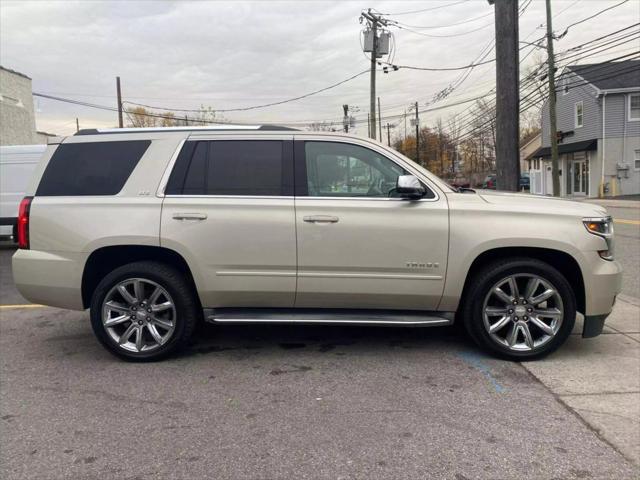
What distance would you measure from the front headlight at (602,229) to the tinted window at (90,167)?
3.79m

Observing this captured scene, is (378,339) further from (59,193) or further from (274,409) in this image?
(59,193)

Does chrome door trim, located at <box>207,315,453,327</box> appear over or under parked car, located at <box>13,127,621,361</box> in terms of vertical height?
under

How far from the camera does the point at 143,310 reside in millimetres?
4418

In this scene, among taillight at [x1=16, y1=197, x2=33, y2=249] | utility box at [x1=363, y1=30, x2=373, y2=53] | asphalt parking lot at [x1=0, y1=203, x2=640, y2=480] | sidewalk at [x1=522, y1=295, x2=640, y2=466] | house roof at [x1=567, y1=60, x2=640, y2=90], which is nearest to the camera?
asphalt parking lot at [x1=0, y1=203, x2=640, y2=480]

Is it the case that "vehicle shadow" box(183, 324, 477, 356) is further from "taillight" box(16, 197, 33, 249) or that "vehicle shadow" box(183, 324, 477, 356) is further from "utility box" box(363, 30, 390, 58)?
"utility box" box(363, 30, 390, 58)

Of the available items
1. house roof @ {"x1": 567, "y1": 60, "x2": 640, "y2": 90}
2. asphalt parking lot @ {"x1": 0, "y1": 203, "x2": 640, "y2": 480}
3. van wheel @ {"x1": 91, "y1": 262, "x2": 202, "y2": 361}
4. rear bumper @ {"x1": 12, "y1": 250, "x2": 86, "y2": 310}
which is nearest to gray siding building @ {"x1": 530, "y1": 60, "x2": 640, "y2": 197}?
house roof @ {"x1": 567, "y1": 60, "x2": 640, "y2": 90}

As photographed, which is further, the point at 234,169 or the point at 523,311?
the point at 234,169

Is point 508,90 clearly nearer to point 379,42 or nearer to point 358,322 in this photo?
point 358,322

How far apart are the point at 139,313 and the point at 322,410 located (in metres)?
1.88

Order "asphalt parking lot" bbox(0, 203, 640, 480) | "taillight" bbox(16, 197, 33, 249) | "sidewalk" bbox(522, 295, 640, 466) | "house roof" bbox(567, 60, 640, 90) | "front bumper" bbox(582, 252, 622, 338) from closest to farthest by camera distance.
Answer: "asphalt parking lot" bbox(0, 203, 640, 480)
"sidewalk" bbox(522, 295, 640, 466)
"front bumper" bbox(582, 252, 622, 338)
"taillight" bbox(16, 197, 33, 249)
"house roof" bbox(567, 60, 640, 90)

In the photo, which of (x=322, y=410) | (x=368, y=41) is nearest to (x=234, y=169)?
(x=322, y=410)

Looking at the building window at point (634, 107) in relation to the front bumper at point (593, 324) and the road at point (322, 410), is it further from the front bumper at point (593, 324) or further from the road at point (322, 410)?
the front bumper at point (593, 324)

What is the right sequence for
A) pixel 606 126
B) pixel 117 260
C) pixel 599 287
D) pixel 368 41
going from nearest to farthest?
pixel 599 287 < pixel 117 260 < pixel 368 41 < pixel 606 126

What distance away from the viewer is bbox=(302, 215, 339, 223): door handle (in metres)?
4.24
